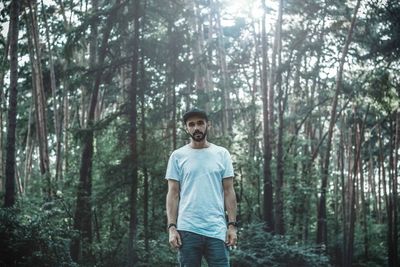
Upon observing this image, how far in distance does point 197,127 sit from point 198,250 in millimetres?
946

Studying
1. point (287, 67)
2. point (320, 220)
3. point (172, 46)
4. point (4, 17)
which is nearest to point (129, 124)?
point (172, 46)

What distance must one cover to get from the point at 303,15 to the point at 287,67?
7.76 ft

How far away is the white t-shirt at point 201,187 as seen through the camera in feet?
11.5

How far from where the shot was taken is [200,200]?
3.54 m

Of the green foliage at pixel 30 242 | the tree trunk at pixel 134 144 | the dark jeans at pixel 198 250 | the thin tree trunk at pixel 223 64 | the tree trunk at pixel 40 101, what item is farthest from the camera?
the thin tree trunk at pixel 223 64

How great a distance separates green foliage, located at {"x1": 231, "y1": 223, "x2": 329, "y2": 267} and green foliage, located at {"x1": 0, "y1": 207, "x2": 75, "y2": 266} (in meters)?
4.58

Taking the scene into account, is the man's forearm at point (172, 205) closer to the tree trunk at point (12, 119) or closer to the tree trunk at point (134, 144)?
the tree trunk at point (134, 144)

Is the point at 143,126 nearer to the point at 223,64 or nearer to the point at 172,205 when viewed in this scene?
the point at 172,205

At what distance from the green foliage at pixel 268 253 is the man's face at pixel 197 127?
27.7 ft

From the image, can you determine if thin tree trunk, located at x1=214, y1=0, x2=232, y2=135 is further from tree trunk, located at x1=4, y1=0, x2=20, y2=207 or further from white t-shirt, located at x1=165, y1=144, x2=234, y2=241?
white t-shirt, located at x1=165, y1=144, x2=234, y2=241

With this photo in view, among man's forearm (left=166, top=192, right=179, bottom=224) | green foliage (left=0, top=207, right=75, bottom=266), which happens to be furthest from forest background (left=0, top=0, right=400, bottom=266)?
man's forearm (left=166, top=192, right=179, bottom=224)

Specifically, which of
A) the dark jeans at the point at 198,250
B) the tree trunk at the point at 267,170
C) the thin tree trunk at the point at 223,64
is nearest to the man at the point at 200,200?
the dark jeans at the point at 198,250

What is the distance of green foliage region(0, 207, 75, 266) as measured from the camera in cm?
847

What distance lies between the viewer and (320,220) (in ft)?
59.3
